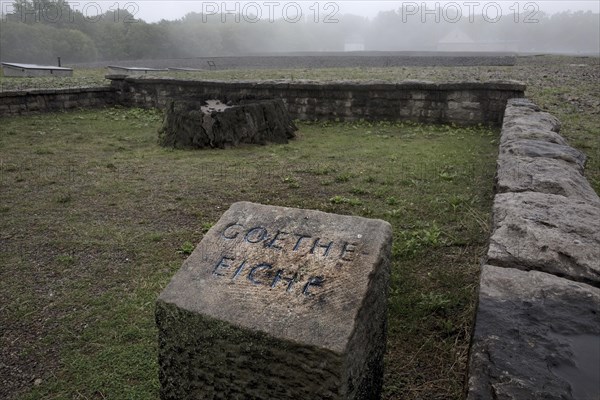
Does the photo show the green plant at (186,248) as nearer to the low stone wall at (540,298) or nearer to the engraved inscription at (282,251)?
the engraved inscription at (282,251)

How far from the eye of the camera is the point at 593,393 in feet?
4.51

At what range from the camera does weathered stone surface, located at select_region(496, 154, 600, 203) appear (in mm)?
3209

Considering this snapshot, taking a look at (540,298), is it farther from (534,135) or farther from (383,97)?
(383,97)

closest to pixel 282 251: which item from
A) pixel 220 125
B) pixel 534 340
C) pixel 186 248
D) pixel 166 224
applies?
pixel 534 340

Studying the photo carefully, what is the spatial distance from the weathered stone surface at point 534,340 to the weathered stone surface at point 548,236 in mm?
171

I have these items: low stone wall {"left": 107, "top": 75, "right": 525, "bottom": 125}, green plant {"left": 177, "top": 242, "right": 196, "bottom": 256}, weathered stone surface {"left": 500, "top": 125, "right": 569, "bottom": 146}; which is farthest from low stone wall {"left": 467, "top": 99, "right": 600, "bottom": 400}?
low stone wall {"left": 107, "top": 75, "right": 525, "bottom": 125}

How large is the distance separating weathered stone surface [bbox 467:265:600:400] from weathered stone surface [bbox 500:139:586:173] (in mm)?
2540

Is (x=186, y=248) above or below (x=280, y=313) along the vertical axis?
below

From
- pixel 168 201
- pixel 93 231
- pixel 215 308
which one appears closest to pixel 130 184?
pixel 168 201

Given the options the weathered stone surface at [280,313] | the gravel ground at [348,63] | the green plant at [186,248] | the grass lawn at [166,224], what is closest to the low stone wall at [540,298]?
the weathered stone surface at [280,313]

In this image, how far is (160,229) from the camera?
179 inches

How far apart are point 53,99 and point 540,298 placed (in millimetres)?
12378

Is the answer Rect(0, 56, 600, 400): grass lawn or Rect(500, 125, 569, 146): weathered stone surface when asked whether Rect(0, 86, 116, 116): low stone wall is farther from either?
Rect(500, 125, 569, 146): weathered stone surface

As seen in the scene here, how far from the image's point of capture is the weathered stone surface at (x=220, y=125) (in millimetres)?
7996
